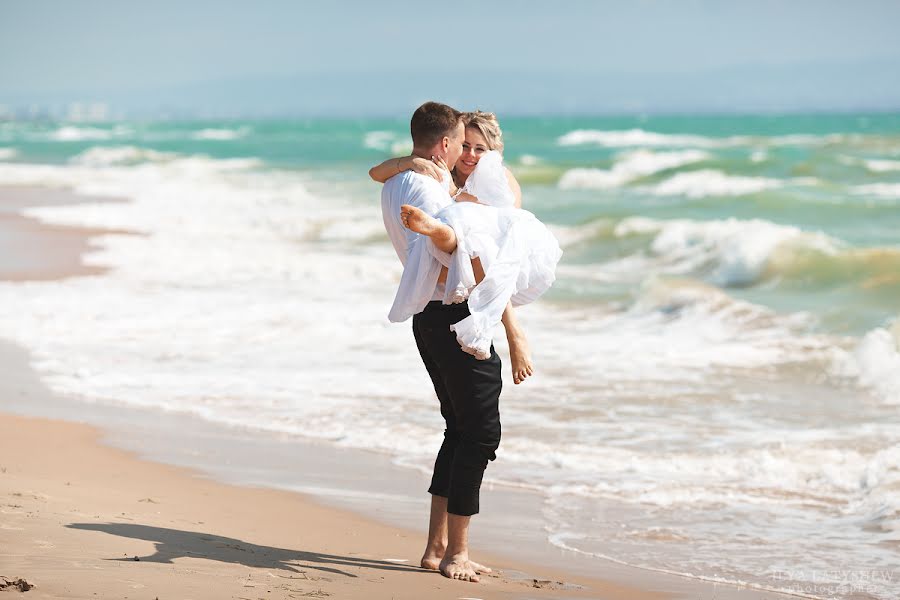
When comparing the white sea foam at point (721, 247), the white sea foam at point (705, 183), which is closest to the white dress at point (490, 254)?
the white sea foam at point (721, 247)

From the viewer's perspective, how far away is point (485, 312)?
4102mm

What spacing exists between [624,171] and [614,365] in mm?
29911

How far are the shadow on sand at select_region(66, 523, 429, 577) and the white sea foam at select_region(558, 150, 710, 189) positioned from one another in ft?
101

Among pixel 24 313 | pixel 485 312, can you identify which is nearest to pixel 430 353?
pixel 485 312

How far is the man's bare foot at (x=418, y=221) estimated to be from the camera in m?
3.89

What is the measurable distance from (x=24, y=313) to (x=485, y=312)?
27.3ft

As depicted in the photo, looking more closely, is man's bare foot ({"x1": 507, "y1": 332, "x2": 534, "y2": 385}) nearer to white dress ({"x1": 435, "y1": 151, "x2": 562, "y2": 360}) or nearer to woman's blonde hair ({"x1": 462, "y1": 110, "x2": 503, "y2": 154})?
white dress ({"x1": 435, "y1": 151, "x2": 562, "y2": 360})

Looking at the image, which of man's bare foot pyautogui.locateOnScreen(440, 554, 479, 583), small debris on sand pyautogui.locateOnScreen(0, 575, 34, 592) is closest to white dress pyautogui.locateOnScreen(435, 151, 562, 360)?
man's bare foot pyautogui.locateOnScreen(440, 554, 479, 583)

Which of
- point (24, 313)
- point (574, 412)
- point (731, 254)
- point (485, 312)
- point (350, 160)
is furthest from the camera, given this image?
point (350, 160)

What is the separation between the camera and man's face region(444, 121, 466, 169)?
4.31 meters

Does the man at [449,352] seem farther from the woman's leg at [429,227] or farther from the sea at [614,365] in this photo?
the sea at [614,365]

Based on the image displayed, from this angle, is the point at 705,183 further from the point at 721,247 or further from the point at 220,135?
the point at 220,135

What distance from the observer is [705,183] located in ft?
105

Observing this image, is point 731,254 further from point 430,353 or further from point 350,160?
point 350,160
